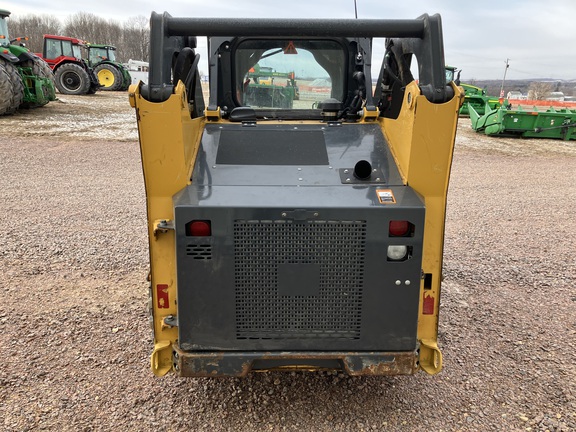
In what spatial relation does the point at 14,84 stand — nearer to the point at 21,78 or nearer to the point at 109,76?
the point at 21,78

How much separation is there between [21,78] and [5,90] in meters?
1.48

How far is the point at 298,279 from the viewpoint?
7.89 ft

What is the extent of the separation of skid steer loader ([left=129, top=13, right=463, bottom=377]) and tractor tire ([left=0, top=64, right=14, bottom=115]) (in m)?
12.0

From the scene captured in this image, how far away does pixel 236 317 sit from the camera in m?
2.45

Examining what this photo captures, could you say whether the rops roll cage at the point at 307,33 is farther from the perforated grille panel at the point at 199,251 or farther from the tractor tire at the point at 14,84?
the tractor tire at the point at 14,84

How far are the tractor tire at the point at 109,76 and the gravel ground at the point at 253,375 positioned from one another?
20888mm

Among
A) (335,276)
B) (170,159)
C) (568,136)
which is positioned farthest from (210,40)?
(568,136)

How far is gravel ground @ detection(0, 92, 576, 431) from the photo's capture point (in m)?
2.68

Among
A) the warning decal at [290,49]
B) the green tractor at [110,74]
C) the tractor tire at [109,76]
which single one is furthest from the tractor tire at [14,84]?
the tractor tire at [109,76]

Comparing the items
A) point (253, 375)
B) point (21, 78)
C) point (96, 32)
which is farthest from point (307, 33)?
point (96, 32)

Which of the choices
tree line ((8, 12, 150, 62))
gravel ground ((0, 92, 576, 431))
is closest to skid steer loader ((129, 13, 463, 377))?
gravel ground ((0, 92, 576, 431))

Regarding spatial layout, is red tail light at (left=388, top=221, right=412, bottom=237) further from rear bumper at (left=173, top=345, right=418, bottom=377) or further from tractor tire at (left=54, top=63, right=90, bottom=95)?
tractor tire at (left=54, top=63, right=90, bottom=95)

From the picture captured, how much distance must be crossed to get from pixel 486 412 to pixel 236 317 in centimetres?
153

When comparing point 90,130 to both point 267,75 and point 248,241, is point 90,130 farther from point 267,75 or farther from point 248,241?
point 248,241
